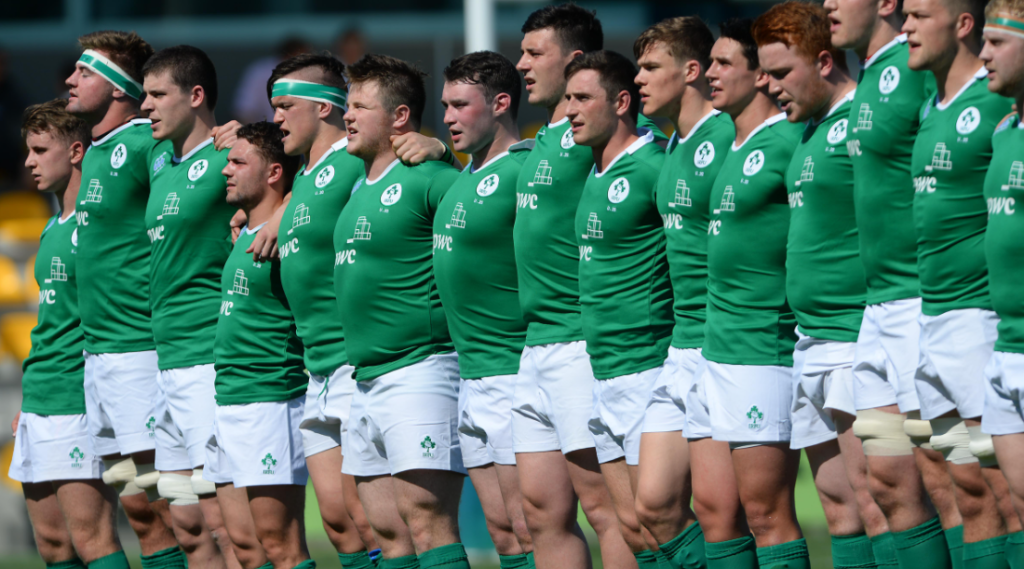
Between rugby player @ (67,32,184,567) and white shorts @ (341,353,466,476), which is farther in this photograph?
rugby player @ (67,32,184,567)

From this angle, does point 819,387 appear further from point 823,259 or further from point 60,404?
point 60,404

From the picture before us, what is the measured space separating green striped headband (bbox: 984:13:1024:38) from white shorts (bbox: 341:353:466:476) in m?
2.57

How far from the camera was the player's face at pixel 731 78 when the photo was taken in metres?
5.27

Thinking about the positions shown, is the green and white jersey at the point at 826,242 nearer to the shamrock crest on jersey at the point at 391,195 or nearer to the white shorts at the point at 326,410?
the shamrock crest on jersey at the point at 391,195

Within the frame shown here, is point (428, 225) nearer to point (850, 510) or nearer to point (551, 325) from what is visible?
point (551, 325)

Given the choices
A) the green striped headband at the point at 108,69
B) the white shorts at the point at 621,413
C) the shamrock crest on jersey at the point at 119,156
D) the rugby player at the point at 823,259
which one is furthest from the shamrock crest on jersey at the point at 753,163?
the green striped headband at the point at 108,69

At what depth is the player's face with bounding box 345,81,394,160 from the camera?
593 centimetres

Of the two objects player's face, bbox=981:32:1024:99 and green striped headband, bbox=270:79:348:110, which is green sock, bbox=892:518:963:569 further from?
green striped headband, bbox=270:79:348:110

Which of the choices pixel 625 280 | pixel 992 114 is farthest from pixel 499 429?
pixel 992 114

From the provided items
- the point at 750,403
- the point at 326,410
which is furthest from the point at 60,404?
the point at 750,403

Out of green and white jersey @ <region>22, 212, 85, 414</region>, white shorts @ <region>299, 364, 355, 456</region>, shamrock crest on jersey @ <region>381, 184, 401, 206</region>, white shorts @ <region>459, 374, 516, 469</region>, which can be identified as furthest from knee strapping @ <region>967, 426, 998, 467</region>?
green and white jersey @ <region>22, 212, 85, 414</region>

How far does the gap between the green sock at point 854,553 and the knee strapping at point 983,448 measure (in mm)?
722

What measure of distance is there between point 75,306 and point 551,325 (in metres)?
2.83

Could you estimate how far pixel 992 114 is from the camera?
4.55 metres
